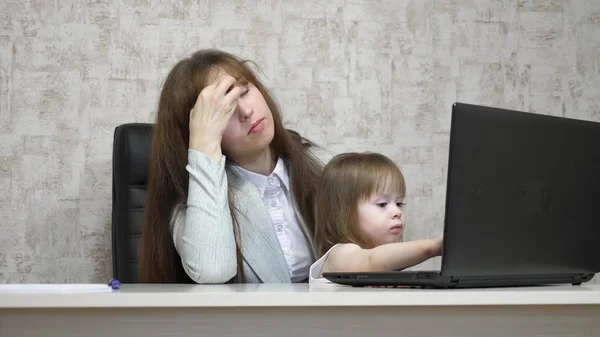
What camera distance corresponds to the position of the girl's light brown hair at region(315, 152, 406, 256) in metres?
1.53

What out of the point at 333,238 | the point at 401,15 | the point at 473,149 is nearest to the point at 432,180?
the point at 401,15

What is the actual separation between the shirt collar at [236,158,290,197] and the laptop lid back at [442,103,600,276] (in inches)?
30.7

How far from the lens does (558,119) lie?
1.05 metres

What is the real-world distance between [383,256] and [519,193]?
0.33 meters

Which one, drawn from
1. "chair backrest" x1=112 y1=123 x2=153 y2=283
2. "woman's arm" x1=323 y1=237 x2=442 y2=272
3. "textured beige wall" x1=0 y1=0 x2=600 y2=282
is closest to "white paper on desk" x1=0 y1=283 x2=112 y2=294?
"woman's arm" x1=323 y1=237 x2=442 y2=272

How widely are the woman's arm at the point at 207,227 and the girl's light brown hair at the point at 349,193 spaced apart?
190 mm

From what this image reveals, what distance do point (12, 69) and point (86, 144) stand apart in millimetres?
297

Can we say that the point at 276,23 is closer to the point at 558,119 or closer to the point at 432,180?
Answer: the point at 432,180

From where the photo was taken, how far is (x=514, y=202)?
1.00 metres

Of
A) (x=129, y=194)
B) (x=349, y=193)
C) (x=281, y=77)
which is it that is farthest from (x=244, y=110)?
(x=281, y=77)

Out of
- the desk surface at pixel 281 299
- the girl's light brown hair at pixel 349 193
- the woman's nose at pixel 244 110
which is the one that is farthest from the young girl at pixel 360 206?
the desk surface at pixel 281 299

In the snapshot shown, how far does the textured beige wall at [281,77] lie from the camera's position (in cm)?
221

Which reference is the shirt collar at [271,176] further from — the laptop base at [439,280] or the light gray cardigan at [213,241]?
the laptop base at [439,280]

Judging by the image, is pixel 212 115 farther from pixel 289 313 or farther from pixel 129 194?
pixel 289 313
